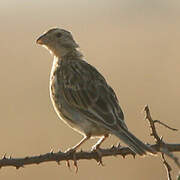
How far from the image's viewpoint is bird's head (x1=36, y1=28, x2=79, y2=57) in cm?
646

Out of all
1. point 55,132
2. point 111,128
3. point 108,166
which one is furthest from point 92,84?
point 55,132

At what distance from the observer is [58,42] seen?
657cm

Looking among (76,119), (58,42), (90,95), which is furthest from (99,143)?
(58,42)

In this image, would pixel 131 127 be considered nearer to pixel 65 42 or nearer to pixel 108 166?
pixel 108 166

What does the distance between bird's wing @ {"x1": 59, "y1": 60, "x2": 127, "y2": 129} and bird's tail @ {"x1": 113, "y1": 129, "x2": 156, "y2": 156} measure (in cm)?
12

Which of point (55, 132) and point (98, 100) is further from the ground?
point (55, 132)

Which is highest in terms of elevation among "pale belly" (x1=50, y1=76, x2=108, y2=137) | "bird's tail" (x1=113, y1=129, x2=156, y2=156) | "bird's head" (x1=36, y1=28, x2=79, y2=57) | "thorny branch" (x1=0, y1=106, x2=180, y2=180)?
"bird's head" (x1=36, y1=28, x2=79, y2=57)

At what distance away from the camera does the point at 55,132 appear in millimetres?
12008

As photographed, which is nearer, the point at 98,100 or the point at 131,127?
the point at 98,100

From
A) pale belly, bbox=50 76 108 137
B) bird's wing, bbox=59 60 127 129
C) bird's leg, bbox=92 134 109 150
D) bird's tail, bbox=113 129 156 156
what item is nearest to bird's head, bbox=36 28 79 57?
bird's wing, bbox=59 60 127 129

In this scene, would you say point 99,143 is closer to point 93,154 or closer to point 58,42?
point 93,154

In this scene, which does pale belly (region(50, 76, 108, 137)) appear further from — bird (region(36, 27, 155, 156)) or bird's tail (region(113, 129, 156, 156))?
bird's tail (region(113, 129, 156, 156))

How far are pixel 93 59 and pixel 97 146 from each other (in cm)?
1180

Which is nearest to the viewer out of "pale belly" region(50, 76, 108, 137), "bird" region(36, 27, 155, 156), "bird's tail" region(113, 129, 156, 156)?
"bird's tail" region(113, 129, 156, 156)
